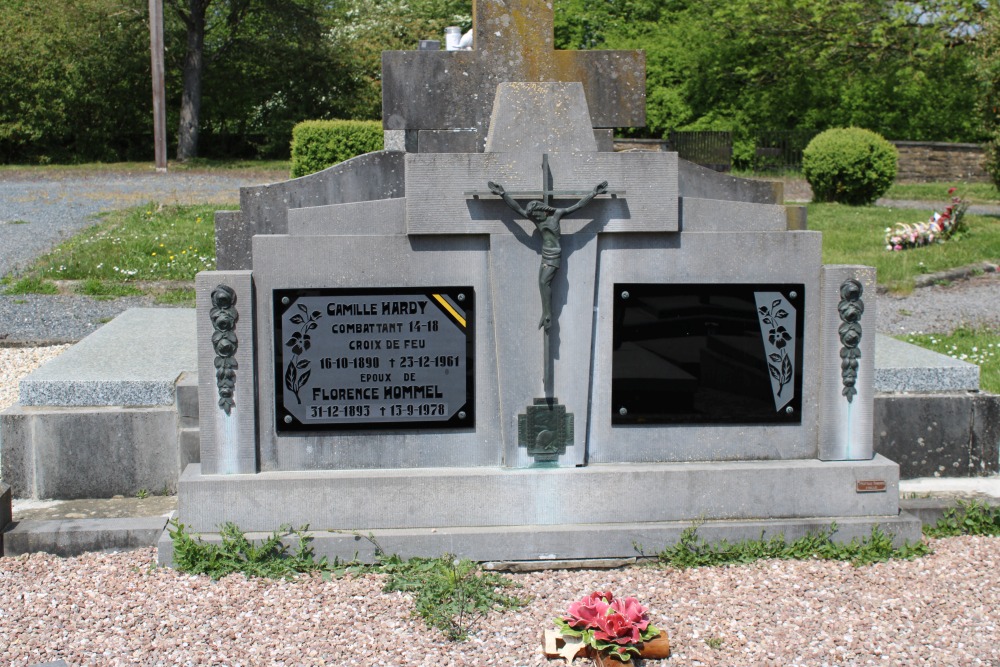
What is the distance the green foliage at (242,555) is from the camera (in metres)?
4.53

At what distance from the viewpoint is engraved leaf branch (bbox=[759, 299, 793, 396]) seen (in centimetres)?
489

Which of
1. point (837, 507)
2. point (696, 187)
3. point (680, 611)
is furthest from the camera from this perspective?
point (696, 187)

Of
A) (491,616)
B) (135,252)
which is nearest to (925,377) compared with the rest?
(491,616)

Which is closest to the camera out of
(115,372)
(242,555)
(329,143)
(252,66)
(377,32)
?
(242,555)

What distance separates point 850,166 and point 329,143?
31.3 ft

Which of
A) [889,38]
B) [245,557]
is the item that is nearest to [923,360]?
[245,557]

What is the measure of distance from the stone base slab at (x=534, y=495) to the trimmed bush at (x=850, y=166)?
50.7ft

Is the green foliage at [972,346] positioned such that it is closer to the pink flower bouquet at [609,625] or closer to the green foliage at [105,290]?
the pink flower bouquet at [609,625]

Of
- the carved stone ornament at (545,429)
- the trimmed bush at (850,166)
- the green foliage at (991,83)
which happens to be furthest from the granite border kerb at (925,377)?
the trimmed bush at (850,166)

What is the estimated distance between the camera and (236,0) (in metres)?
34.9

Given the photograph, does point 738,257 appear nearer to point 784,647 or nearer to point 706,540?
point 706,540

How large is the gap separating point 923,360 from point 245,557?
3.80m

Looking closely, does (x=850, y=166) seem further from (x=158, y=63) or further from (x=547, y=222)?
(x=158, y=63)

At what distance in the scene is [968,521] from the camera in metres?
5.18
